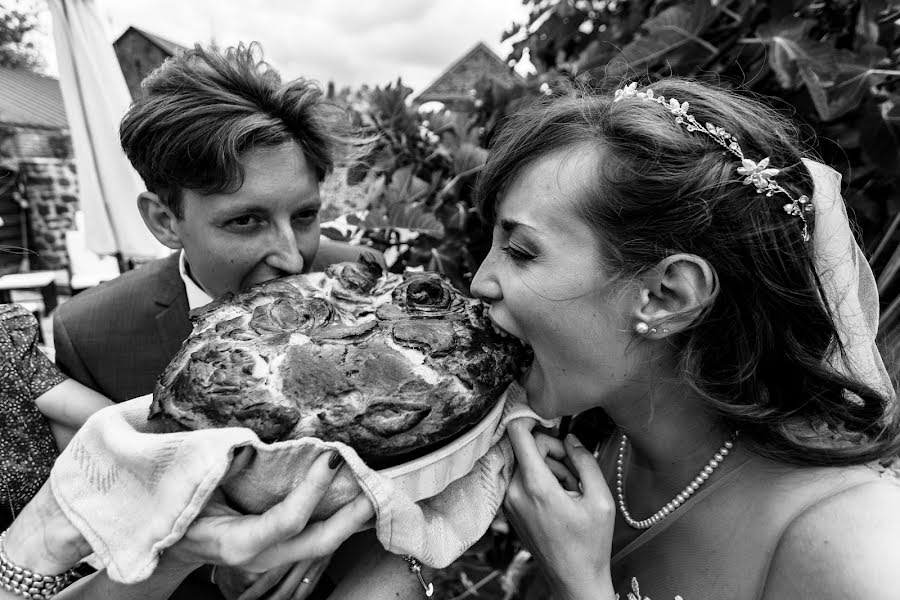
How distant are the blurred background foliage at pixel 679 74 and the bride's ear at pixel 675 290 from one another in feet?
2.31

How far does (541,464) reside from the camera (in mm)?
1463

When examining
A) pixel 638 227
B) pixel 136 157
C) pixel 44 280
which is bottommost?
pixel 44 280

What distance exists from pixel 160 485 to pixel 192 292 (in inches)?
59.1

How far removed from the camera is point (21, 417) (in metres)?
1.80

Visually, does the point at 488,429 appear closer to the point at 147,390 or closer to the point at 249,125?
the point at 249,125

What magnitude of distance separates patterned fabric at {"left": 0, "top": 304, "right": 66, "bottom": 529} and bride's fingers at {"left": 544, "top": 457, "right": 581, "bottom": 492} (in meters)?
1.62

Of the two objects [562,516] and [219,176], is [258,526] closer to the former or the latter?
[562,516]

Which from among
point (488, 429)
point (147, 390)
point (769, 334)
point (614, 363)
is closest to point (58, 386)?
point (147, 390)

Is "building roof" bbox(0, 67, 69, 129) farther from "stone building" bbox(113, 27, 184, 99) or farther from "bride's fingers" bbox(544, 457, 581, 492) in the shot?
"bride's fingers" bbox(544, 457, 581, 492)

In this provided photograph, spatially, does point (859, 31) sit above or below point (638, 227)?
above

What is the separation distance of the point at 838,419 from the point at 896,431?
189 mm

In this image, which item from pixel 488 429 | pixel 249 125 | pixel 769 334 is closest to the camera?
pixel 488 429

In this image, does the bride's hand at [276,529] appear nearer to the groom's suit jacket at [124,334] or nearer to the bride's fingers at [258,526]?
the bride's fingers at [258,526]

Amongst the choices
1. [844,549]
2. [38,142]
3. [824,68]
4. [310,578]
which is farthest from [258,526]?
[38,142]
